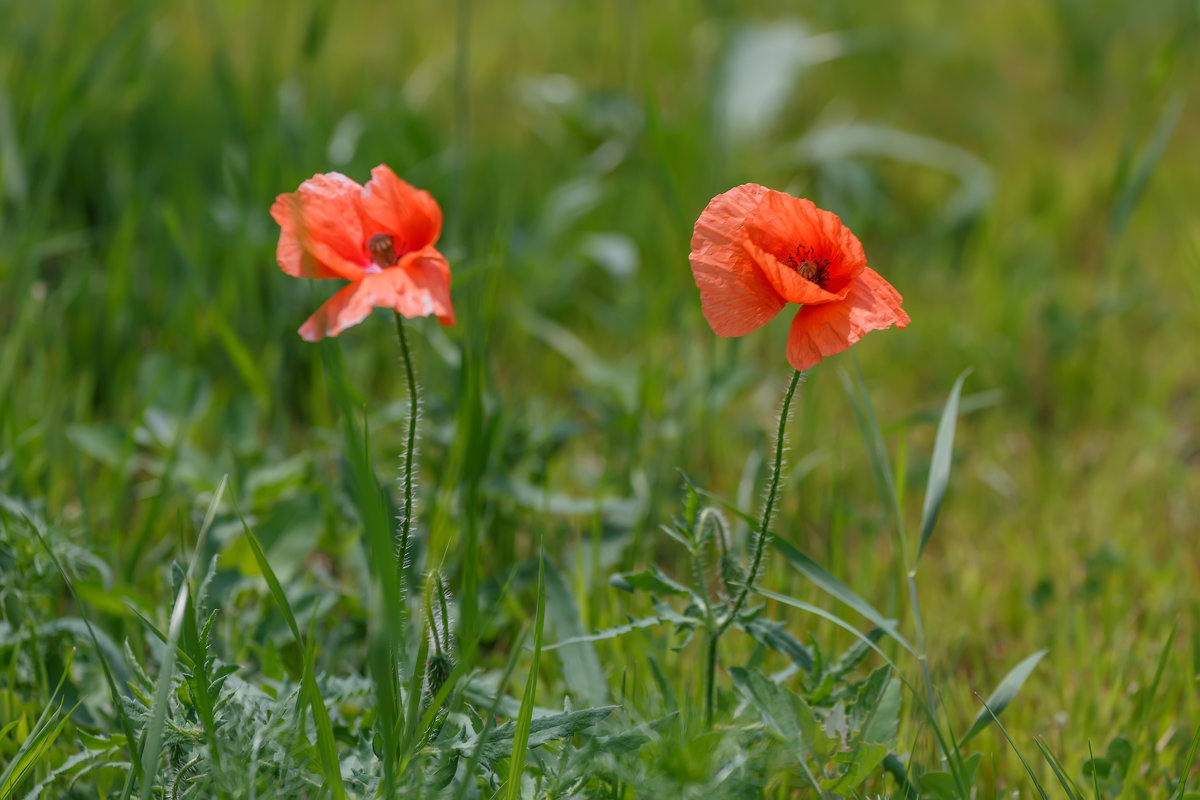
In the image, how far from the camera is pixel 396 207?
4.34 feet

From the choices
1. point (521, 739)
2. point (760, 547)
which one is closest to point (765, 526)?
point (760, 547)

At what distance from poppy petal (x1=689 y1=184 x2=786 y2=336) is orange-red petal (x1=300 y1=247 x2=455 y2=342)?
314 millimetres

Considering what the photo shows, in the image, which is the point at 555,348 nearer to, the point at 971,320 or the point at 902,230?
the point at 971,320

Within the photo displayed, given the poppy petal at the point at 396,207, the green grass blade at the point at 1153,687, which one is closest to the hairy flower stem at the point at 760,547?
the poppy petal at the point at 396,207

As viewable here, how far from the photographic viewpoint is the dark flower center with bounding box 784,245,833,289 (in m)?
1.31

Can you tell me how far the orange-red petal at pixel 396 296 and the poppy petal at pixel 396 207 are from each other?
0.10 m

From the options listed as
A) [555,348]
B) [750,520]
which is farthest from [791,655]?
[555,348]

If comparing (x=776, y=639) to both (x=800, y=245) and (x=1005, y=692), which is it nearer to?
(x=1005, y=692)

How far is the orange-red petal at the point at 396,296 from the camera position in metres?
1.18

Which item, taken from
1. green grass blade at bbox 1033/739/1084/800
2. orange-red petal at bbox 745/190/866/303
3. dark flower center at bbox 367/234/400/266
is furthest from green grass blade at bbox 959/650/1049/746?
dark flower center at bbox 367/234/400/266

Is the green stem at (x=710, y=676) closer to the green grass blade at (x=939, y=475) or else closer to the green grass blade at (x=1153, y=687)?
the green grass blade at (x=939, y=475)

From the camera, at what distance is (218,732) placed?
4.10 feet

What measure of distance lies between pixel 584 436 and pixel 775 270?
1343 mm

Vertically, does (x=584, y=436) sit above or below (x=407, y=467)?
below
